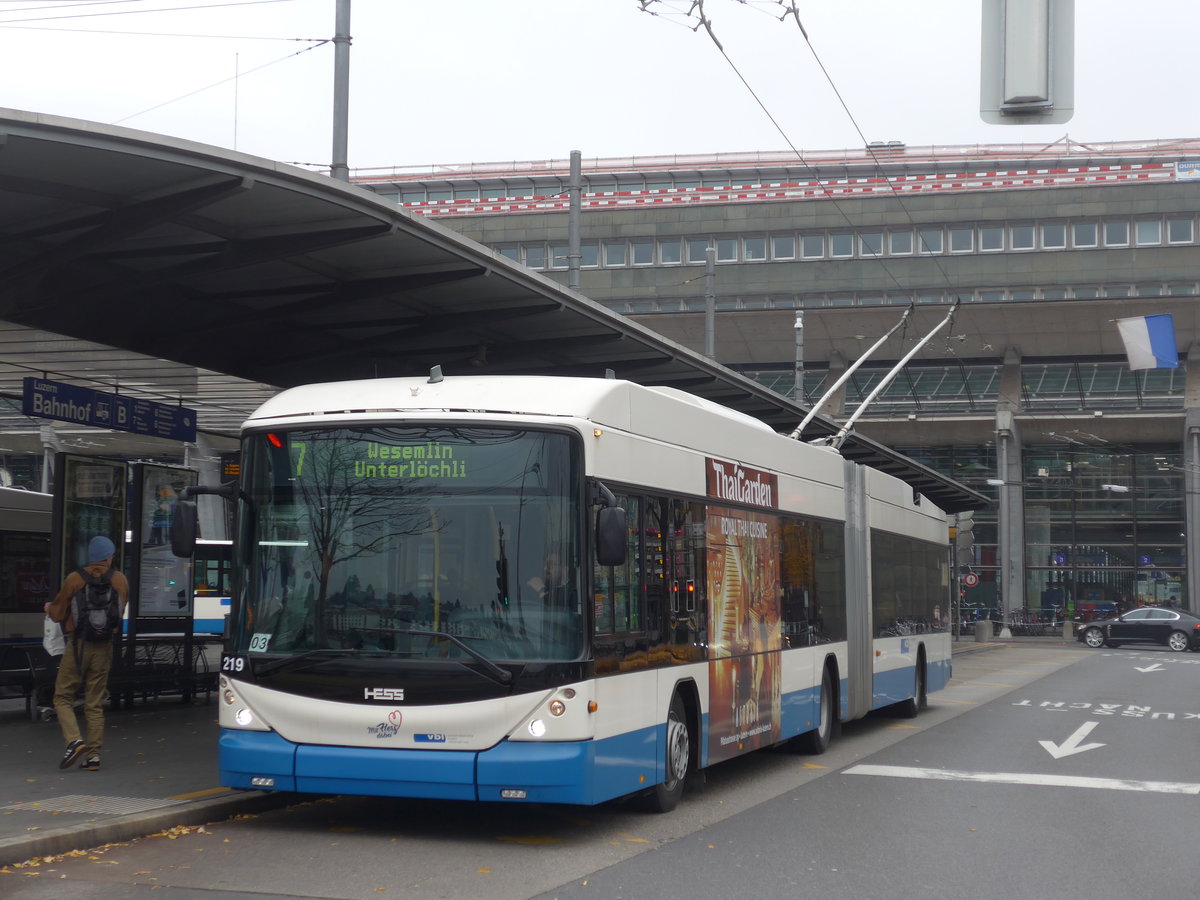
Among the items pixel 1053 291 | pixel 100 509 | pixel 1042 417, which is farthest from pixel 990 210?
pixel 100 509

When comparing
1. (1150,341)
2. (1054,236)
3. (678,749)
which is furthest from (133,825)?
(1054,236)

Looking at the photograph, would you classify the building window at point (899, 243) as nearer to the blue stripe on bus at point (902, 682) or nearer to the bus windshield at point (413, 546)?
the blue stripe on bus at point (902, 682)

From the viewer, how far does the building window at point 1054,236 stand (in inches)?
2078

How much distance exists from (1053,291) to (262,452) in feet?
153

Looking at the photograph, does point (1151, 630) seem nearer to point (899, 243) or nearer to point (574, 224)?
point (899, 243)

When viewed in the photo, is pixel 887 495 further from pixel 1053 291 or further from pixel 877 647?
pixel 1053 291

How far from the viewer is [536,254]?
184 feet

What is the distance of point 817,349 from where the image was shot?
55.1 meters

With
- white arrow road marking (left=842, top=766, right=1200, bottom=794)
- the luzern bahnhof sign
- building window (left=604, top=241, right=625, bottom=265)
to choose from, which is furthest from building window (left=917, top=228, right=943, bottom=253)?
white arrow road marking (left=842, top=766, right=1200, bottom=794)

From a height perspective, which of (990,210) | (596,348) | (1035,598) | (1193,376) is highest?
(990,210)

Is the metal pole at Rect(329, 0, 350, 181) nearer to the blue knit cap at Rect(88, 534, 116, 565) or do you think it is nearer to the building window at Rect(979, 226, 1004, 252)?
the blue knit cap at Rect(88, 534, 116, 565)

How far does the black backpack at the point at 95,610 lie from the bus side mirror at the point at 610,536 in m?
4.46

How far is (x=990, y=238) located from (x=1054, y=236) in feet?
7.23

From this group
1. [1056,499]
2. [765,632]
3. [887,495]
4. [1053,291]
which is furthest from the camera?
[1056,499]
